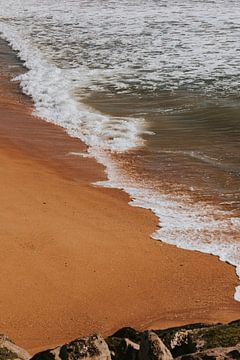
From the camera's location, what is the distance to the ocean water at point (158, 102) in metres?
11.4

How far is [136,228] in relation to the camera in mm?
10492

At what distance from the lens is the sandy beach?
782cm

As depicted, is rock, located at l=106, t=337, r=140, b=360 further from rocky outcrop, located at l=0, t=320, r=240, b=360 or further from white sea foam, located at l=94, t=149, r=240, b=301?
white sea foam, located at l=94, t=149, r=240, b=301

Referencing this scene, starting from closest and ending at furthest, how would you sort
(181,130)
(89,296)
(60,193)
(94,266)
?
(89,296)
(94,266)
(60,193)
(181,130)

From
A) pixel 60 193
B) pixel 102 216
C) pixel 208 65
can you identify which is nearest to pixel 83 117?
pixel 60 193

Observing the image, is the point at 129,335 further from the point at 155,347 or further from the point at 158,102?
the point at 158,102

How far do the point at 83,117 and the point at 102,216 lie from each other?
22.0ft

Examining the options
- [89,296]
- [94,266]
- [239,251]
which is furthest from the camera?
[239,251]

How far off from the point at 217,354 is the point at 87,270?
176 inches

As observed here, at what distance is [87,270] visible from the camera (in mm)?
8906

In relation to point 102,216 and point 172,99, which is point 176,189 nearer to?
point 102,216

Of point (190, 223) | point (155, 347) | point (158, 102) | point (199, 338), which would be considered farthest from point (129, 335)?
point (158, 102)

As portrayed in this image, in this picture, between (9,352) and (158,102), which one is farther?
(158,102)

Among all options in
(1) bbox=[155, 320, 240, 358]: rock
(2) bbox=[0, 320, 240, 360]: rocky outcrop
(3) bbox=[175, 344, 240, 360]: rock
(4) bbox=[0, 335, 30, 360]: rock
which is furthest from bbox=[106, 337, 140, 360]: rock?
(4) bbox=[0, 335, 30, 360]: rock
